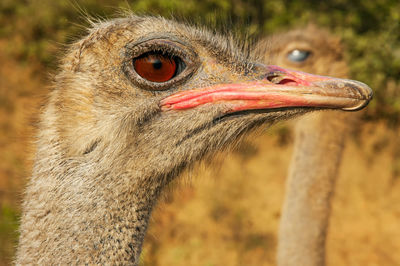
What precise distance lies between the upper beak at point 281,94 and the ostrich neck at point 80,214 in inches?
13.0

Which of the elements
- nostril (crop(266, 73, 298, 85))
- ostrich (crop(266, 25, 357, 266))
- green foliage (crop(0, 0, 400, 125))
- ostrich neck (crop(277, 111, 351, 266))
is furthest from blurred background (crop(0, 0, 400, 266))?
nostril (crop(266, 73, 298, 85))

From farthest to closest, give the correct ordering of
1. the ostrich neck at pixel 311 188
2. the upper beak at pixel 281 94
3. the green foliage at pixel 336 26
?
the green foliage at pixel 336 26 → the ostrich neck at pixel 311 188 → the upper beak at pixel 281 94

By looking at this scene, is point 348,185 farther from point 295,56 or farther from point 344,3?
point 295,56

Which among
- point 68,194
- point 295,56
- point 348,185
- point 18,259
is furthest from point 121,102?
point 348,185

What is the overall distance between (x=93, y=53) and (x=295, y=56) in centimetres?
248

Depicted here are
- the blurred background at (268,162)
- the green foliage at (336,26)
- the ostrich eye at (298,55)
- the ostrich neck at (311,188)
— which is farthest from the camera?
the green foliage at (336,26)

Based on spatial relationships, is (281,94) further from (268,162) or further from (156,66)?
(268,162)

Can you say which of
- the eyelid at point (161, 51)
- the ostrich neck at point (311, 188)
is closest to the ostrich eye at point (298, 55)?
the ostrich neck at point (311, 188)

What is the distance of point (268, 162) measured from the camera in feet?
24.6

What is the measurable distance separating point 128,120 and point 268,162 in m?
5.86

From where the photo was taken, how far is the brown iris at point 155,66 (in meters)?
1.74

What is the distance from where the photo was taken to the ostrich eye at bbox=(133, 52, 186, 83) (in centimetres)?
174

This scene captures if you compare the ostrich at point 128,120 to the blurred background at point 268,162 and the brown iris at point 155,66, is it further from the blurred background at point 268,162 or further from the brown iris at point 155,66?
the blurred background at point 268,162

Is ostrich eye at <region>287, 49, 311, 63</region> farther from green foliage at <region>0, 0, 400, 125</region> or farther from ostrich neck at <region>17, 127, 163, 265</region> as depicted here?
green foliage at <region>0, 0, 400, 125</region>
